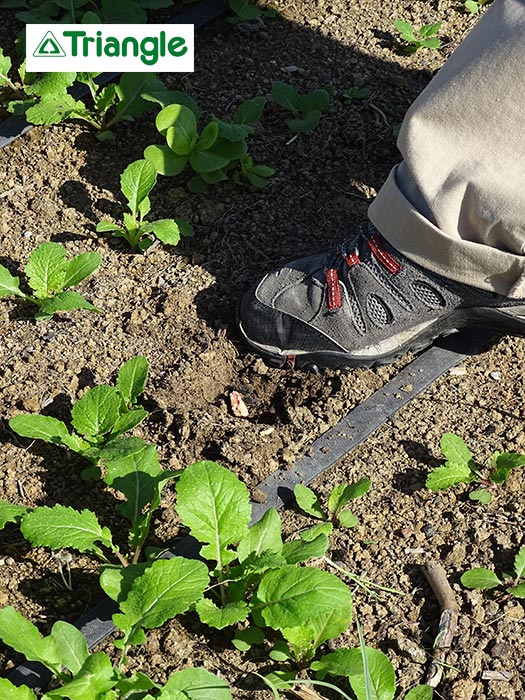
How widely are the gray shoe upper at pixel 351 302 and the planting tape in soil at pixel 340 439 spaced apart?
0.10m

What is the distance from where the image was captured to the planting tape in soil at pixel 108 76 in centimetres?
270

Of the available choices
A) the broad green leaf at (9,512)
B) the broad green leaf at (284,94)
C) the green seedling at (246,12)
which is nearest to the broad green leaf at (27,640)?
the broad green leaf at (9,512)

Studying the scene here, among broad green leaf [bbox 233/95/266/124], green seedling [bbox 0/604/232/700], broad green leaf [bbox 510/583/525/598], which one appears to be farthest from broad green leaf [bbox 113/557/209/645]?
broad green leaf [bbox 233/95/266/124]

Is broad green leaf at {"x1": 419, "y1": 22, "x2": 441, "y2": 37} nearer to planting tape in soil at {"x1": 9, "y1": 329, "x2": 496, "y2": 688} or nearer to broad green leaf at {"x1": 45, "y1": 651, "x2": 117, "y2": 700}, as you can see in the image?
planting tape in soil at {"x1": 9, "y1": 329, "x2": 496, "y2": 688}

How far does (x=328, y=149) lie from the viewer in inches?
106

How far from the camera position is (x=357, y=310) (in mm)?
2154

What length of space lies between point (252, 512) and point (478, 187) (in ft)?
2.62

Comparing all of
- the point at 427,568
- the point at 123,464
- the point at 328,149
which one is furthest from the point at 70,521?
the point at 328,149

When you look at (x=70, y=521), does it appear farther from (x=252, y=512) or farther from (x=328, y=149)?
(x=328, y=149)

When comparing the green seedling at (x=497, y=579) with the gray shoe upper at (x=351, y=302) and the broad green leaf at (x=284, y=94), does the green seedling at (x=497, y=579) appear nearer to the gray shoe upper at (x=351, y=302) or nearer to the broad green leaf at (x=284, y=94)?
the gray shoe upper at (x=351, y=302)

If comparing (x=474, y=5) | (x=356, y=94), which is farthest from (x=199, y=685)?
(x=474, y=5)

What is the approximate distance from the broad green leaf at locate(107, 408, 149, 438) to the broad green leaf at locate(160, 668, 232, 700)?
1.86 ft

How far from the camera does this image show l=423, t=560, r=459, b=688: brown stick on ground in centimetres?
169

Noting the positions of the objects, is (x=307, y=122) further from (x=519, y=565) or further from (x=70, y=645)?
(x=70, y=645)
